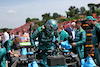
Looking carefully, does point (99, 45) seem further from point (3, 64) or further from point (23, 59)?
point (3, 64)

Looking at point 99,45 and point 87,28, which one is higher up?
point 87,28

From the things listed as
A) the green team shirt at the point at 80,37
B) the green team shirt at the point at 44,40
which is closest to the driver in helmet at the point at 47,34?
the green team shirt at the point at 44,40

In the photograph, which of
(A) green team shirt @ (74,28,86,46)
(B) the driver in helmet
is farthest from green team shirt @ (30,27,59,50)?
(A) green team shirt @ (74,28,86,46)

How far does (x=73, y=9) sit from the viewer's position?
77.7 metres

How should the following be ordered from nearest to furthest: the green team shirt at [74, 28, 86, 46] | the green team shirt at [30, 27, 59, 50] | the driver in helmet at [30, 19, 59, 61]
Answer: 1. the driver in helmet at [30, 19, 59, 61]
2. the green team shirt at [30, 27, 59, 50]
3. the green team shirt at [74, 28, 86, 46]

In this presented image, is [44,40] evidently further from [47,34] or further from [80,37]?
[80,37]

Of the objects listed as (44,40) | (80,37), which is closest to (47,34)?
(44,40)

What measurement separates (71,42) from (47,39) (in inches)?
59.2

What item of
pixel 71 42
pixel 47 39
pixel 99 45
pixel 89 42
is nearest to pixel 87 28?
pixel 89 42

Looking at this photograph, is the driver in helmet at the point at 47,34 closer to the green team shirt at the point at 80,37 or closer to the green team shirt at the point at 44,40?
the green team shirt at the point at 44,40

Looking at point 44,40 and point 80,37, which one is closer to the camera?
point 44,40

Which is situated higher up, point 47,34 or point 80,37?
point 47,34

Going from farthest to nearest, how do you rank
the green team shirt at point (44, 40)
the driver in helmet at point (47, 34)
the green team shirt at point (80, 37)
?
the green team shirt at point (80, 37) → the green team shirt at point (44, 40) → the driver in helmet at point (47, 34)

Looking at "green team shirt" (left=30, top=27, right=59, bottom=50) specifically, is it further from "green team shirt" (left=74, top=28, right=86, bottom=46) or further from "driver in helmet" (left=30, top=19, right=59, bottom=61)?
"green team shirt" (left=74, top=28, right=86, bottom=46)
